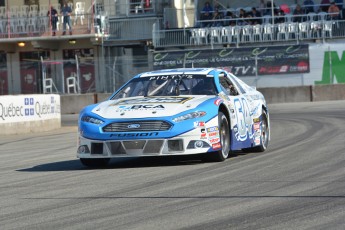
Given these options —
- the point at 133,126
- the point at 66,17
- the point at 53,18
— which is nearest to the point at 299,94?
the point at 66,17

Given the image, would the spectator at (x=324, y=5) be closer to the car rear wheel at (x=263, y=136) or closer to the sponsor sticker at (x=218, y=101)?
the car rear wheel at (x=263, y=136)

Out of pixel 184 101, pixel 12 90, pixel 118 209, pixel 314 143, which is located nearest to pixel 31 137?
pixel 314 143

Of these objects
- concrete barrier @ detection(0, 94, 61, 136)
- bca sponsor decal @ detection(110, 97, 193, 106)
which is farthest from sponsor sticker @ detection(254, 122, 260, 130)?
concrete barrier @ detection(0, 94, 61, 136)

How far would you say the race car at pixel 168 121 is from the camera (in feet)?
38.1

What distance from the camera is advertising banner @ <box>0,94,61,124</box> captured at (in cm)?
2336

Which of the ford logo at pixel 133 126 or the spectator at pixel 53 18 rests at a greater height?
the spectator at pixel 53 18

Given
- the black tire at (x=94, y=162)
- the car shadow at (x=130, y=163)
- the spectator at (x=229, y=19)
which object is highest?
the spectator at (x=229, y=19)

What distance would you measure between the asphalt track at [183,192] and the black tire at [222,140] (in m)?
0.17

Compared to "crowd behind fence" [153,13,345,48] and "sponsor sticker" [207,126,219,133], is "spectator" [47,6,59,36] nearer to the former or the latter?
"crowd behind fence" [153,13,345,48]

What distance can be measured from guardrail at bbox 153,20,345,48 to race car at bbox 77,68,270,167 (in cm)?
2618

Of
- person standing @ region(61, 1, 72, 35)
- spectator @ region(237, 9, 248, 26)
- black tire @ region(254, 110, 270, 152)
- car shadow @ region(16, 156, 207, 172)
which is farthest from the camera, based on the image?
person standing @ region(61, 1, 72, 35)

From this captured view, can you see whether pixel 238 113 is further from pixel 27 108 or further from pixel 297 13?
pixel 297 13

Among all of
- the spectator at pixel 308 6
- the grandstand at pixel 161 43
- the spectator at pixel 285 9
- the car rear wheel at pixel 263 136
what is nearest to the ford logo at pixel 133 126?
the car rear wheel at pixel 263 136

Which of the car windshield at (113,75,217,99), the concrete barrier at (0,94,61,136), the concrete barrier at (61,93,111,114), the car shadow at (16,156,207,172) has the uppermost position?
the car windshield at (113,75,217,99)
